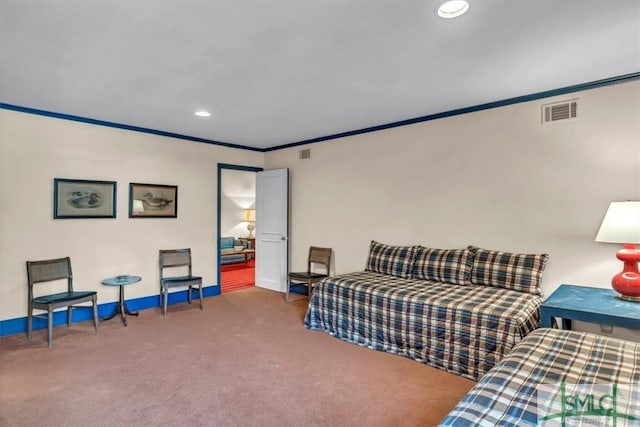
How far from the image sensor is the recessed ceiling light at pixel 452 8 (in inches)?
74.3

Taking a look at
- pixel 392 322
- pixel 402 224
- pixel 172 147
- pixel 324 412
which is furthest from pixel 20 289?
pixel 402 224

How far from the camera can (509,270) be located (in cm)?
330

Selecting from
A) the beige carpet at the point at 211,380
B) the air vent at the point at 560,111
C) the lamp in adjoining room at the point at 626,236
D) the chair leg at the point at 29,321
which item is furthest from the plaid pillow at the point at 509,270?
the chair leg at the point at 29,321

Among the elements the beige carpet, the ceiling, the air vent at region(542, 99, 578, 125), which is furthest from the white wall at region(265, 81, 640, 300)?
the beige carpet

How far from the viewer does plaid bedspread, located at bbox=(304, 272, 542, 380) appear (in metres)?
2.68

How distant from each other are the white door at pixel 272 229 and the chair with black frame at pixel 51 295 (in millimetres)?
2578

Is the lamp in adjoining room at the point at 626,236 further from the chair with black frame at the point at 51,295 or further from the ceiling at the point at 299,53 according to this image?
the chair with black frame at the point at 51,295

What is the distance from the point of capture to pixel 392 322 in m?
3.24

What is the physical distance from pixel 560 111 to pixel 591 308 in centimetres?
178

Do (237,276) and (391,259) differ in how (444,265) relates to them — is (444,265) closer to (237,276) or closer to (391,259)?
(391,259)

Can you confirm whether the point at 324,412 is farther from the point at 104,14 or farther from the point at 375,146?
the point at 375,146

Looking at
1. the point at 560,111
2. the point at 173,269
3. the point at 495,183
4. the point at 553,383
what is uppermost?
the point at 560,111

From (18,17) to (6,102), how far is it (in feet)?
6.78

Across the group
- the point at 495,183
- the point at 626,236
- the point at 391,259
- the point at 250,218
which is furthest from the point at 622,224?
the point at 250,218
